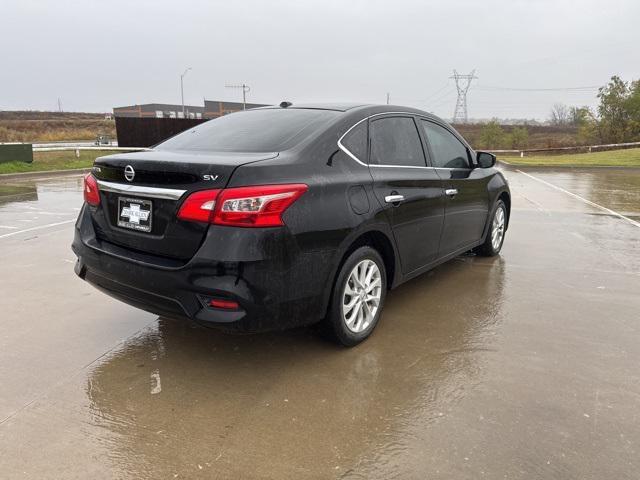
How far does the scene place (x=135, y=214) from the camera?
314 cm

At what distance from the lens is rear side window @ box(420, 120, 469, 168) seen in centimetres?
461

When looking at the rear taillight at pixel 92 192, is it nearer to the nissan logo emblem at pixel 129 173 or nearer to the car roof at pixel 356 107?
the nissan logo emblem at pixel 129 173

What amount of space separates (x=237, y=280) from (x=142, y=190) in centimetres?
84

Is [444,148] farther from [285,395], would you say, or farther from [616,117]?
[616,117]

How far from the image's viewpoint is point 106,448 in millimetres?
2541

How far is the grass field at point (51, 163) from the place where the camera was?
17.2 m

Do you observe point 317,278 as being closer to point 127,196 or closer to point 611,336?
point 127,196

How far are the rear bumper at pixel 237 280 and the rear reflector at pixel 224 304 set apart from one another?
2 centimetres

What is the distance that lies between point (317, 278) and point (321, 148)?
85 centimetres

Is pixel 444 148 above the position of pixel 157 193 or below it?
above

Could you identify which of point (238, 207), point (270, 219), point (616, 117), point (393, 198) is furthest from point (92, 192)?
point (616, 117)

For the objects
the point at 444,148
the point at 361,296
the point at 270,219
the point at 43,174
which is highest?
the point at 444,148

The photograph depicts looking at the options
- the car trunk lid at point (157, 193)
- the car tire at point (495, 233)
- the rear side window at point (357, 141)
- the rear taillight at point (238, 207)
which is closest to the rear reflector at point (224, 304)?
the car trunk lid at point (157, 193)

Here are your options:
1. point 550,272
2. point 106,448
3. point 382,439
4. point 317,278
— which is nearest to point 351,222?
point 317,278
